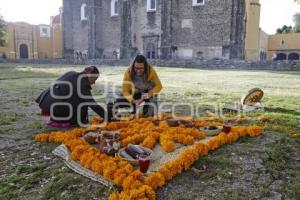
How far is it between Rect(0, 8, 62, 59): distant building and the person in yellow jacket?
4699cm

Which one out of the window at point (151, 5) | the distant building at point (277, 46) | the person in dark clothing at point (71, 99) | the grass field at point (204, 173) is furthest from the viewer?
the distant building at point (277, 46)

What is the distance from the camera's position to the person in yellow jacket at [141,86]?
5.79m

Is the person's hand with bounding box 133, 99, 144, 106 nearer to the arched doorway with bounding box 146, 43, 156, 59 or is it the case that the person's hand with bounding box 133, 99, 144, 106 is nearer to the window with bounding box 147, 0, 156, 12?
the arched doorway with bounding box 146, 43, 156, 59

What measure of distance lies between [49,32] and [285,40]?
36.1 meters

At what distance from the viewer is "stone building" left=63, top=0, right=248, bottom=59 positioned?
3027 centimetres

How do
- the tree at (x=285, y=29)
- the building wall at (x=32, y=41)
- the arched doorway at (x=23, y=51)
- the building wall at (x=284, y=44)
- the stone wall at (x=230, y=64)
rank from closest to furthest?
1. the stone wall at (x=230, y=64)
2. the building wall at (x=284, y=44)
3. the building wall at (x=32, y=41)
4. the arched doorway at (x=23, y=51)
5. the tree at (x=285, y=29)

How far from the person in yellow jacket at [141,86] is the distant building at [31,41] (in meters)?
47.0

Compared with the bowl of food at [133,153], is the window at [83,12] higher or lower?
higher

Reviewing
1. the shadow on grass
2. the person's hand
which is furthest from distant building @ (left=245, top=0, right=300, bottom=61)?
the person's hand

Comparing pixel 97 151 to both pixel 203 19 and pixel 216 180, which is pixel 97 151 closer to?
pixel 216 180

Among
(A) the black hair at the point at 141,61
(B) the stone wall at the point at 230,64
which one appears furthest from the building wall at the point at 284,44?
(A) the black hair at the point at 141,61

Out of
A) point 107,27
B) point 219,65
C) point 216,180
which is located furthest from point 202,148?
point 107,27

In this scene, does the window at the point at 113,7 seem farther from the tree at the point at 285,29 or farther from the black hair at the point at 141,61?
the black hair at the point at 141,61

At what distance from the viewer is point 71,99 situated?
5039 millimetres
